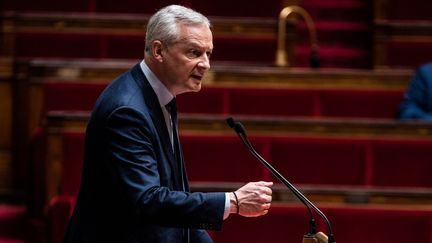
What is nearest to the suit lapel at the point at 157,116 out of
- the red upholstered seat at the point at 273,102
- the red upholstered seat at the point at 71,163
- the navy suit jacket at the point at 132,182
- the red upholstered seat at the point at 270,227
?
the navy suit jacket at the point at 132,182

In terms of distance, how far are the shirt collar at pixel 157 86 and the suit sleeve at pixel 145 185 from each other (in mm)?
32

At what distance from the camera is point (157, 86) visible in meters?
0.65

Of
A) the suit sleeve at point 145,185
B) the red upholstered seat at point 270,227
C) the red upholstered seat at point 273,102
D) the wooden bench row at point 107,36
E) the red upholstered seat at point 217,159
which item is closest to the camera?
the suit sleeve at point 145,185

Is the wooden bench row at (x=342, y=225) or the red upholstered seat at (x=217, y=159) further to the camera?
the red upholstered seat at (x=217, y=159)

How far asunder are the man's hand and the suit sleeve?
1 cm

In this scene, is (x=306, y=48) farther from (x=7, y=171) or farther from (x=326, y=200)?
(x=326, y=200)

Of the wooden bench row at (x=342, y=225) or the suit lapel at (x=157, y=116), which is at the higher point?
the suit lapel at (x=157, y=116)

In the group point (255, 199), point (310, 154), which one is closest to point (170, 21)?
point (255, 199)

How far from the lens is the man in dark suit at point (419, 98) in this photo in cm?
130

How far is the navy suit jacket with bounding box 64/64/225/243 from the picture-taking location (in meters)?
0.61

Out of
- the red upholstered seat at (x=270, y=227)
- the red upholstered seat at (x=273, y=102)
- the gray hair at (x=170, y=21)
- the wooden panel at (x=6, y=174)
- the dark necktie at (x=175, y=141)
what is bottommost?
the wooden panel at (x=6, y=174)

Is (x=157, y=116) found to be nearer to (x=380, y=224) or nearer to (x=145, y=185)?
(x=145, y=185)

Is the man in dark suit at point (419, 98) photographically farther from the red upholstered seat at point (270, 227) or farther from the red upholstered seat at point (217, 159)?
the red upholstered seat at point (270, 227)

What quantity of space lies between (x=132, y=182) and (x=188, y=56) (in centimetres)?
9
